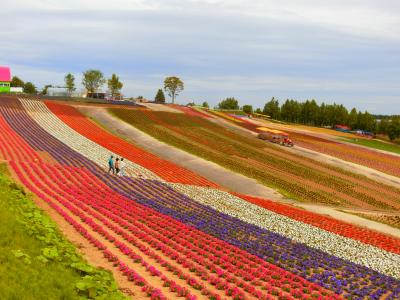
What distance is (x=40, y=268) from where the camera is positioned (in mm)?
12102

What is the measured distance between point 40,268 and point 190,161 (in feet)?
143

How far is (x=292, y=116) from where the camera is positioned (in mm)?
167250

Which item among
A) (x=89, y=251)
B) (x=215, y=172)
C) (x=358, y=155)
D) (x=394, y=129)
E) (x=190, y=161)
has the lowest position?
(x=215, y=172)

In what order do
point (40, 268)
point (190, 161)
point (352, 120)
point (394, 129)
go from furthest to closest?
point (352, 120) → point (394, 129) → point (190, 161) → point (40, 268)

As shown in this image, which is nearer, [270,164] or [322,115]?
[270,164]

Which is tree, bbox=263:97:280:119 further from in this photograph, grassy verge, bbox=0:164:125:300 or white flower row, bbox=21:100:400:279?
grassy verge, bbox=0:164:125:300

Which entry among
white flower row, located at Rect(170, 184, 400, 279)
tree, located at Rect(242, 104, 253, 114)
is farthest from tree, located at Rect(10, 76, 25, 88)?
white flower row, located at Rect(170, 184, 400, 279)

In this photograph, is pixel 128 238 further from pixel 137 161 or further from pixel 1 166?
pixel 137 161

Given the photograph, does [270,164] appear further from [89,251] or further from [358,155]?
[89,251]

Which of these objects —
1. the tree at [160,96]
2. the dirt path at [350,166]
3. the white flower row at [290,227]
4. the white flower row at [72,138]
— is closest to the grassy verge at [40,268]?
A: the white flower row at [290,227]

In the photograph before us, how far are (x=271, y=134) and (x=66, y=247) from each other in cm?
6910

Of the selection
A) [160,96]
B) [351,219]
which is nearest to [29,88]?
[160,96]

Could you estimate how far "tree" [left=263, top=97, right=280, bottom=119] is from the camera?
171 m

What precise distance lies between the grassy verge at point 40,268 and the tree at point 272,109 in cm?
→ 15896
